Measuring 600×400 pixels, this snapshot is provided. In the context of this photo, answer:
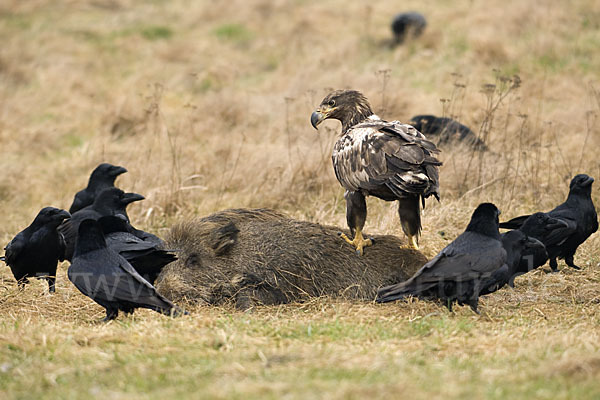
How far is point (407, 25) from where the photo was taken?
54.4 feet

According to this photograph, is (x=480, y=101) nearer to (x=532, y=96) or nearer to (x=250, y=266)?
(x=532, y=96)

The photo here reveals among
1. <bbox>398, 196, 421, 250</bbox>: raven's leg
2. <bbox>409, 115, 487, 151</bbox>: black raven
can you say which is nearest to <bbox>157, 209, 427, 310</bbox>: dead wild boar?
<bbox>398, 196, 421, 250</bbox>: raven's leg

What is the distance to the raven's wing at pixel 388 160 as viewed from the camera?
224 inches

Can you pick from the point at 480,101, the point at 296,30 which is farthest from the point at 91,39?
the point at 480,101

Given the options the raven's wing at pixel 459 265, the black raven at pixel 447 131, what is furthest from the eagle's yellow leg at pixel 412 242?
the black raven at pixel 447 131

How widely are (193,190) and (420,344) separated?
228 inches

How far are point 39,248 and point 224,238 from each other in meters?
Result: 1.74

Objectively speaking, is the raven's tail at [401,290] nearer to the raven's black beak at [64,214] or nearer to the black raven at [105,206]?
the raven's black beak at [64,214]

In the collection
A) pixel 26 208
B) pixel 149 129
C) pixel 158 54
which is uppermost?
pixel 158 54

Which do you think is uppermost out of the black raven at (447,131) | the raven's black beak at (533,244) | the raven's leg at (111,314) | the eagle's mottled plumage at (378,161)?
the eagle's mottled plumage at (378,161)

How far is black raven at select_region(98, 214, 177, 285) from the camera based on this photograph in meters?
5.97

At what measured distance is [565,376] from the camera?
155 inches

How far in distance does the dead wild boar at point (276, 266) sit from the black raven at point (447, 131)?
3693 millimetres

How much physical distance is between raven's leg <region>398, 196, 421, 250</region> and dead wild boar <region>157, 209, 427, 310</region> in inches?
4.5
